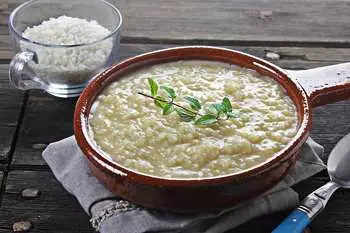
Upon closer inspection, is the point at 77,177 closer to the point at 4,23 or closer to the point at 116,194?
the point at 116,194

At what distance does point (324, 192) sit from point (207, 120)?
0.87 feet

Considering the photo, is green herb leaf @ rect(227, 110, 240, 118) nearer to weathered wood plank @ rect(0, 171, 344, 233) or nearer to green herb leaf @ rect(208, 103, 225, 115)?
green herb leaf @ rect(208, 103, 225, 115)

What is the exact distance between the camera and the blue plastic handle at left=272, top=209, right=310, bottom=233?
123 cm

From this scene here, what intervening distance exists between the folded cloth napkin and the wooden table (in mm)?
27

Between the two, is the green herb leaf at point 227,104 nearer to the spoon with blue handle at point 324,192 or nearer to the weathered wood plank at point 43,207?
the spoon with blue handle at point 324,192

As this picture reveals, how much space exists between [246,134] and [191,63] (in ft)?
0.99

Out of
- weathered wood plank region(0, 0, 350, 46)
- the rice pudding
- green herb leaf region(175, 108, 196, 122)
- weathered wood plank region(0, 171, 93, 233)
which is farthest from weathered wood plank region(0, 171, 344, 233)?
weathered wood plank region(0, 0, 350, 46)

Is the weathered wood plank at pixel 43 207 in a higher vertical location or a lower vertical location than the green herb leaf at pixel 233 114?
lower

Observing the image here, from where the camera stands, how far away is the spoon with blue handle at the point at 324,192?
4.09ft

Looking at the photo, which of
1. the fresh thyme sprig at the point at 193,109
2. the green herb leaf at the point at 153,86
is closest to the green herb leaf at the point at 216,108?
the fresh thyme sprig at the point at 193,109

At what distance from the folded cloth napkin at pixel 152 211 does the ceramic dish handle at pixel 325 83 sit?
0.40 ft

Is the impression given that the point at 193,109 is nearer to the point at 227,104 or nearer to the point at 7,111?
the point at 227,104

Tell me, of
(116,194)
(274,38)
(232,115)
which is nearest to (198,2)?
(274,38)

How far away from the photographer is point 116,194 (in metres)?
1.31
